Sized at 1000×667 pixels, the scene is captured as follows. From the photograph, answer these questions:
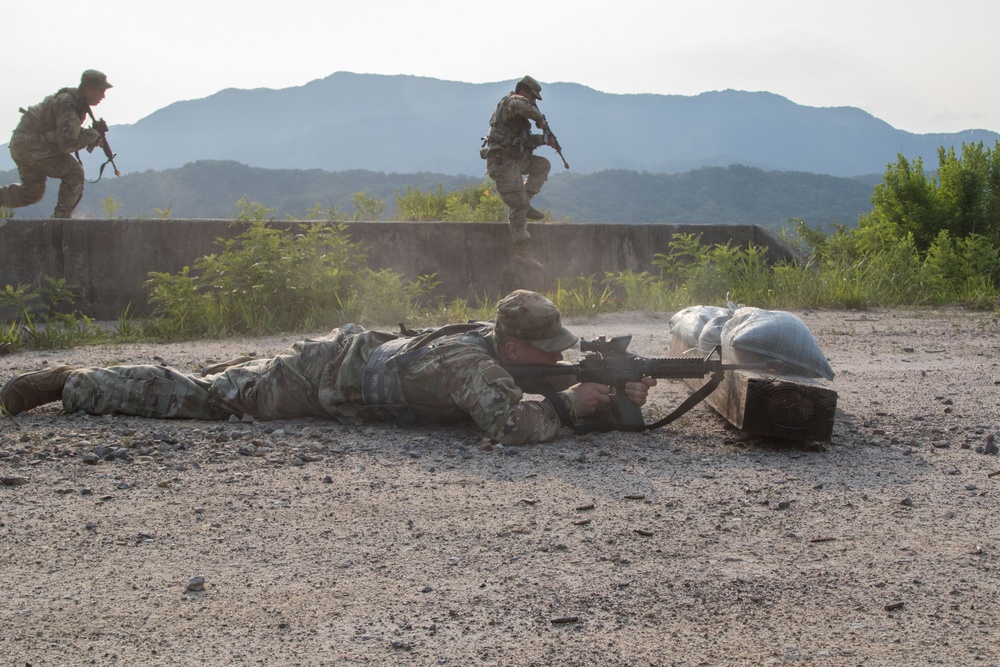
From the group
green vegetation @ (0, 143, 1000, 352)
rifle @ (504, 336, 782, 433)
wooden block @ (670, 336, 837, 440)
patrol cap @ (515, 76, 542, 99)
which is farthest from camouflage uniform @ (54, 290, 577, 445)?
patrol cap @ (515, 76, 542, 99)

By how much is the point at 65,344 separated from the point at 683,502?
542 cm

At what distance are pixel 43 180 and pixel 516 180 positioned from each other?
519 cm

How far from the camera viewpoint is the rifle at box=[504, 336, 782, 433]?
4.18 metres

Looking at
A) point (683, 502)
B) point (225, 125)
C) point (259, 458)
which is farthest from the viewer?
point (225, 125)

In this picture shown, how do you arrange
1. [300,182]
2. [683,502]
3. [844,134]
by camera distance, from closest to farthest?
[683,502], [300,182], [844,134]

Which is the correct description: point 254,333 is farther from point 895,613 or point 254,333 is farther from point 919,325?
point 895,613

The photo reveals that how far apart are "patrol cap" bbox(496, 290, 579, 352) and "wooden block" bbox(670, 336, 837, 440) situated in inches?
31.1

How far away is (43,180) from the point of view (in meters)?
10.3

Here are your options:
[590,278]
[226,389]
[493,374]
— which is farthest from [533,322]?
[590,278]

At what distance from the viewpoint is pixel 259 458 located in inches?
155

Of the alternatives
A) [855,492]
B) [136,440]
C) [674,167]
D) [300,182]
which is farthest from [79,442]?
[674,167]

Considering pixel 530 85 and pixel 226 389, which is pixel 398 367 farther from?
pixel 530 85

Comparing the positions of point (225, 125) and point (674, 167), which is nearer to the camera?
point (674, 167)

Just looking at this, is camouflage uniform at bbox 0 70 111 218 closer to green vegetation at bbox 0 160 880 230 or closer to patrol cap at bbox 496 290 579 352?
patrol cap at bbox 496 290 579 352
